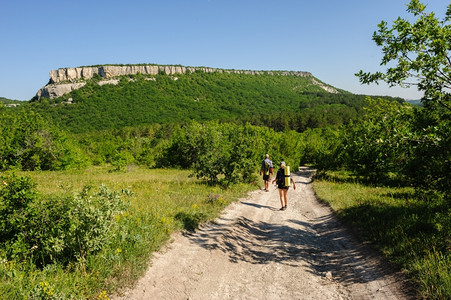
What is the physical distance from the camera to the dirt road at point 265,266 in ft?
16.7

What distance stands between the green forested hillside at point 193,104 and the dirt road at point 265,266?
93.4 m

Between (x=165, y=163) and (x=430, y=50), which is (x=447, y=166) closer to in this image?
(x=430, y=50)

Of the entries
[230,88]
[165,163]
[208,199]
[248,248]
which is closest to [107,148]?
[165,163]

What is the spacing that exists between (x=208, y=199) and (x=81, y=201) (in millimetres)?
6815

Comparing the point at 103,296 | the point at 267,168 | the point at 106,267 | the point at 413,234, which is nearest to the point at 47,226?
the point at 106,267

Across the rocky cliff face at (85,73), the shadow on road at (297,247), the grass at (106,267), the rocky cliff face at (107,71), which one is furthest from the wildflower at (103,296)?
the rocky cliff face at (107,71)

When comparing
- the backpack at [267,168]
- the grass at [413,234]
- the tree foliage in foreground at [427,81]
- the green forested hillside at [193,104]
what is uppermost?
the green forested hillside at [193,104]

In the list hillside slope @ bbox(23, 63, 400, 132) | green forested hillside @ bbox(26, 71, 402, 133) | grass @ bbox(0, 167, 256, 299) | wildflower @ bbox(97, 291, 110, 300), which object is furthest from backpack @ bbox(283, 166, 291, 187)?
hillside slope @ bbox(23, 63, 400, 132)

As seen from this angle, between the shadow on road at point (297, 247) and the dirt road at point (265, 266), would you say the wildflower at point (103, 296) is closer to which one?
the dirt road at point (265, 266)

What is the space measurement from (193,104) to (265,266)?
13587 centimetres

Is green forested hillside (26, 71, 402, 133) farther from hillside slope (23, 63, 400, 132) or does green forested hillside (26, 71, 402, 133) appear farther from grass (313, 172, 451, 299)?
grass (313, 172, 451, 299)

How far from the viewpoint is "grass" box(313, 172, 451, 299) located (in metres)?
4.66

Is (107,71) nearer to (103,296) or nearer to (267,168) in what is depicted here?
(267,168)

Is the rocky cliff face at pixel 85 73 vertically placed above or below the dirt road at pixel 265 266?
above
